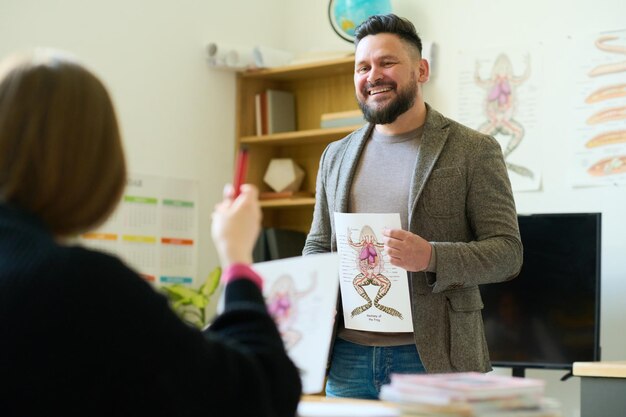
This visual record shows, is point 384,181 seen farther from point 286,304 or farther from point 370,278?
point 286,304

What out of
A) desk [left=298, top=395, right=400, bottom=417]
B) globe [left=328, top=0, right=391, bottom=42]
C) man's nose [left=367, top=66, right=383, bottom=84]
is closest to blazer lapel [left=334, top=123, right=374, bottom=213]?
man's nose [left=367, top=66, right=383, bottom=84]

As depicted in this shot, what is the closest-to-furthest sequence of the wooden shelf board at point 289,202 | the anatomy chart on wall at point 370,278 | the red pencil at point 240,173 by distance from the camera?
the red pencil at point 240,173 → the anatomy chart on wall at point 370,278 → the wooden shelf board at point 289,202

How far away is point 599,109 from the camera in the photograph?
11.9 feet

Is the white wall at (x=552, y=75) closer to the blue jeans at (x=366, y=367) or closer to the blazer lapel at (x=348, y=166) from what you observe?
the blazer lapel at (x=348, y=166)

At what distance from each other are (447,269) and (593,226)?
1.43 metres

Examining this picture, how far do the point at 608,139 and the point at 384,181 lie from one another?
159 cm

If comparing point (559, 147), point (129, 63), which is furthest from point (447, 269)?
point (129, 63)

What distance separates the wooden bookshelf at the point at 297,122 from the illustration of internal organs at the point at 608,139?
1.25 metres

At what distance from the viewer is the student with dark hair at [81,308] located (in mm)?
1049

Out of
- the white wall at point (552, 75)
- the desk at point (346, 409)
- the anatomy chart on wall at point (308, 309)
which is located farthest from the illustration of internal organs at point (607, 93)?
the anatomy chart on wall at point (308, 309)

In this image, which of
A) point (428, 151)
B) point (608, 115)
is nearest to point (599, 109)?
point (608, 115)

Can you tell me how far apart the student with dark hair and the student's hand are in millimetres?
115

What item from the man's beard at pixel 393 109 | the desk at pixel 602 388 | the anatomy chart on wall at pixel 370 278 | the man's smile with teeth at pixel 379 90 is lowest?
the desk at pixel 602 388

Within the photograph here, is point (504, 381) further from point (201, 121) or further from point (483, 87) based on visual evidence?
point (201, 121)
